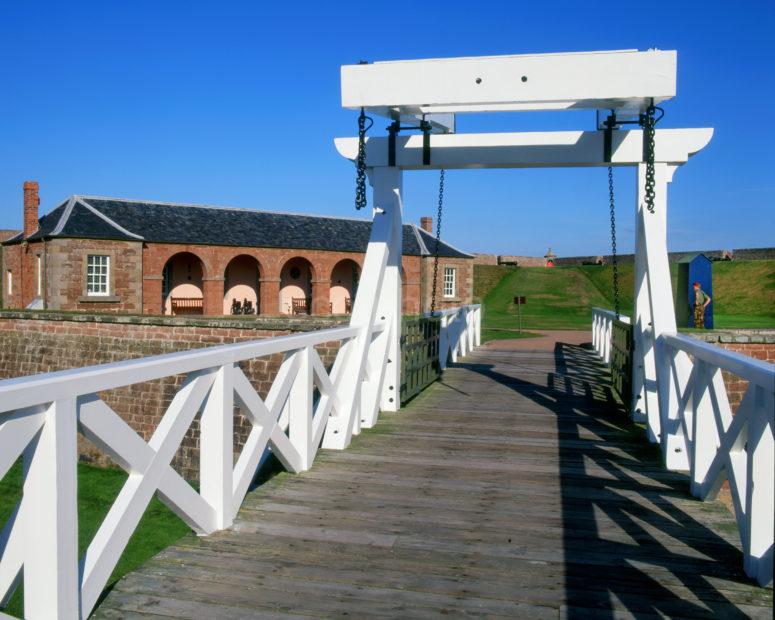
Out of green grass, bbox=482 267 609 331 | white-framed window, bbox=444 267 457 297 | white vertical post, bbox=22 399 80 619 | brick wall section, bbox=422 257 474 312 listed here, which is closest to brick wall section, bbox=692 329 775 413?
white vertical post, bbox=22 399 80 619

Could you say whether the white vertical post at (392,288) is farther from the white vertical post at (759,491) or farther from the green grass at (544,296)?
the green grass at (544,296)

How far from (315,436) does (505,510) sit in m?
1.60

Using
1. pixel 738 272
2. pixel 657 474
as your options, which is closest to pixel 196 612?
pixel 657 474

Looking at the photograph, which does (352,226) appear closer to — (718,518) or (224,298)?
(224,298)

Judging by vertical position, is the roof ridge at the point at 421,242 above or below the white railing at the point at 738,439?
above

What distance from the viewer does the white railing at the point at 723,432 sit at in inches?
124

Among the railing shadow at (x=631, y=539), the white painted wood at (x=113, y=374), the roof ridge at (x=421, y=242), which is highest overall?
the roof ridge at (x=421, y=242)

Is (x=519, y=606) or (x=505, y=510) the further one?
(x=505, y=510)

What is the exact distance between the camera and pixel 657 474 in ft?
17.1

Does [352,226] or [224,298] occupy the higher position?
[352,226]

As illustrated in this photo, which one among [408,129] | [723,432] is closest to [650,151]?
[408,129]

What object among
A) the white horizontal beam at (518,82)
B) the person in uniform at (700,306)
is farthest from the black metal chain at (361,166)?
the person in uniform at (700,306)

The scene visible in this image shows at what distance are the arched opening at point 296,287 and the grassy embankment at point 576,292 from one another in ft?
28.6

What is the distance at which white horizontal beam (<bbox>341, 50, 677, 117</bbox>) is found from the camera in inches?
237
